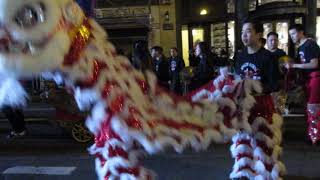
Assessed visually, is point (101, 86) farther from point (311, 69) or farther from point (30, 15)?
point (311, 69)

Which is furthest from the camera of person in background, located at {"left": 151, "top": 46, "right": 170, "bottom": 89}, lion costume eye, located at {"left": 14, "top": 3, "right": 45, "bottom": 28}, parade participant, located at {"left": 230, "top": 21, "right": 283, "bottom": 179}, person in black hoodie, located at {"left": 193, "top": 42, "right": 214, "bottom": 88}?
person in background, located at {"left": 151, "top": 46, "right": 170, "bottom": 89}

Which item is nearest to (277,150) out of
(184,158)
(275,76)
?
(275,76)

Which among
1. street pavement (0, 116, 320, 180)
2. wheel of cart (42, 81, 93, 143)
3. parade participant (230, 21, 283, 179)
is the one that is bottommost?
street pavement (0, 116, 320, 180)

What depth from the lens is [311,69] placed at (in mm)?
7152

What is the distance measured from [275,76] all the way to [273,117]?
24.6 inches

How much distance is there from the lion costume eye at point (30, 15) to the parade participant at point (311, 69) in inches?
188

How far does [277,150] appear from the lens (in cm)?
457

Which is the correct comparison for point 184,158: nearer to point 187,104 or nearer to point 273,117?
point 273,117

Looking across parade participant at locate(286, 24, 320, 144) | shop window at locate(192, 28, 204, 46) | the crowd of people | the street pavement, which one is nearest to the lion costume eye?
the crowd of people

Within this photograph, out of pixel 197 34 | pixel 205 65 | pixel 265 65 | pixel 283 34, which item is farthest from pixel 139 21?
pixel 265 65

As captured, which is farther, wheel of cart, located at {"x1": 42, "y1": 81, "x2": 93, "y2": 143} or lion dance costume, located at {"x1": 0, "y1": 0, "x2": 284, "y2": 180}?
wheel of cart, located at {"x1": 42, "y1": 81, "x2": 93, "y2": 143}

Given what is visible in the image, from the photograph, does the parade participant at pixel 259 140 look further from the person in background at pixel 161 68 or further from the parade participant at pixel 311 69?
the person in background at pixel 161 68

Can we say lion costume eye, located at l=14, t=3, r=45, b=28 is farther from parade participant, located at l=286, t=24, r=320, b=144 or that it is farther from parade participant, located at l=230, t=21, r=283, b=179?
parade participant, located at l=286, t=24, r=320, b=144

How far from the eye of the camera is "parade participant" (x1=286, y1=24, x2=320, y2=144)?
23.1ft
